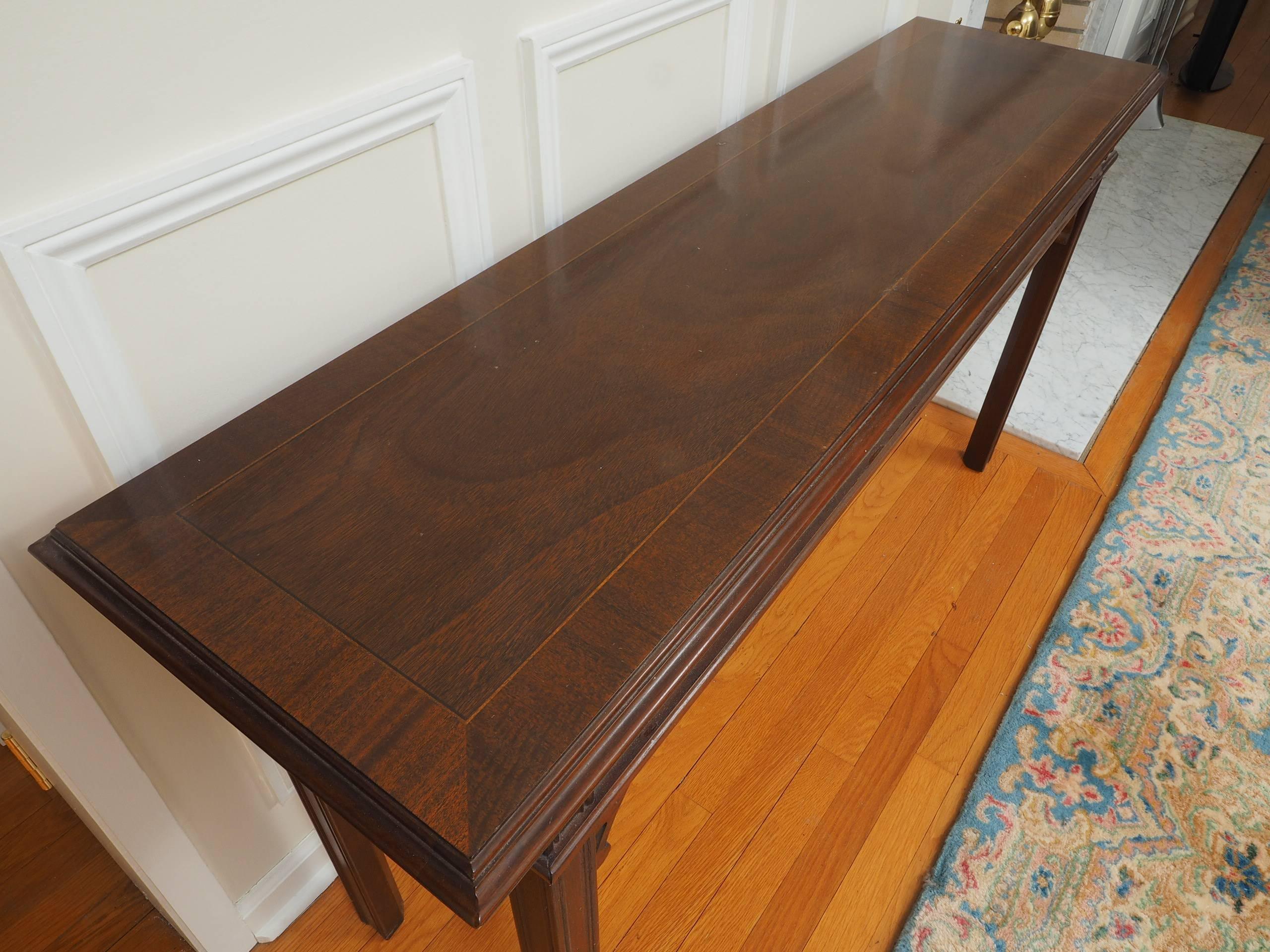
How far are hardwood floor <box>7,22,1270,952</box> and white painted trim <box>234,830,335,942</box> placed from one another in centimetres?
2

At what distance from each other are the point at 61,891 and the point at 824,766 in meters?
1.24

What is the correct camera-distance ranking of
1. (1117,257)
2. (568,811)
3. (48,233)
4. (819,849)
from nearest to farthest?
1. (568,811)
2. (48,233)
3. (819,849)
4. (1117,257)

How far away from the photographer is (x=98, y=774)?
0.95 metres

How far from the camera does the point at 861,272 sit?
1063mm

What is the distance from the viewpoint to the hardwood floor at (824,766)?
1342 millimetres

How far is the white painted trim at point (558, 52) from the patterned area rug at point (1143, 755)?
1.17 m

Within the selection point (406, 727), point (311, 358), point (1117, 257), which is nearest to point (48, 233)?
point (311, 358)

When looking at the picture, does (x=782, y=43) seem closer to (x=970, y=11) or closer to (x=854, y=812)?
(x=970, y=11)

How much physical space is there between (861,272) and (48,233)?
32.2 inches

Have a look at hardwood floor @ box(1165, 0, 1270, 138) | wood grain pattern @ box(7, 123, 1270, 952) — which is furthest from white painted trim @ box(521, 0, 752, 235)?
hardwood floor @ box(1165, 0, 1270, 138)

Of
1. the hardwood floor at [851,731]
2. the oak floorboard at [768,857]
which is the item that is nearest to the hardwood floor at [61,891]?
the hardwood floor at [851,731]

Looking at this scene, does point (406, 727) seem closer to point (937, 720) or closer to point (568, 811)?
point (568, 811)

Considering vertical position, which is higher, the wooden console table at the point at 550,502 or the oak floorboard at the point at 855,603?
the wooden console table at the point at 550,502

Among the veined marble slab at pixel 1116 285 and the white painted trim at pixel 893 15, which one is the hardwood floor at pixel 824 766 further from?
the white painted trim at pixel 893 15
